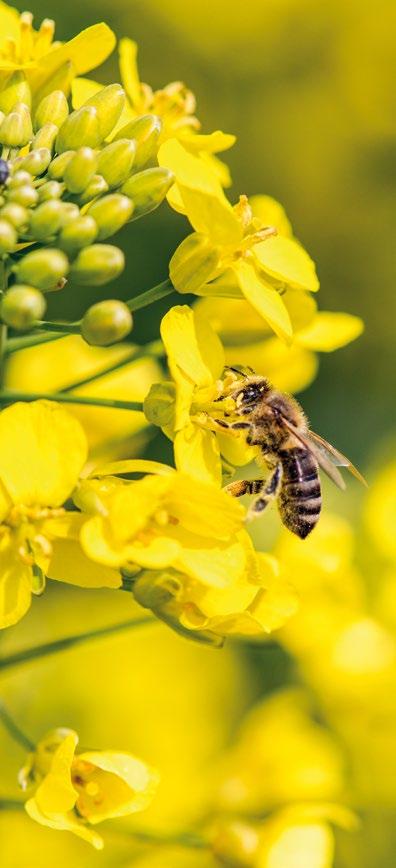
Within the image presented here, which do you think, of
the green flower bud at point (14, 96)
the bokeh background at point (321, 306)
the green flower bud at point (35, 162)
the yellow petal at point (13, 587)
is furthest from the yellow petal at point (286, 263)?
the bokeh background at point (321, 306)

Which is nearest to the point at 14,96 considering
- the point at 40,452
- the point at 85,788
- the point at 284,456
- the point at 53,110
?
the point at 53,110

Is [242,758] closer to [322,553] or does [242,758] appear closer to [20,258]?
[322,553]

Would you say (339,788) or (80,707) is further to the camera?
(80,707)

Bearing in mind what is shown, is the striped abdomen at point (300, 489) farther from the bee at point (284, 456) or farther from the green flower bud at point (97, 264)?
the green flower bud at point (97, 264)

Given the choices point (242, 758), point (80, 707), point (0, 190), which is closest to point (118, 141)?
point (0, 190)

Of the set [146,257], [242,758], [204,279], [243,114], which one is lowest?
[242,758]

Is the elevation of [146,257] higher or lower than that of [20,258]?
lower

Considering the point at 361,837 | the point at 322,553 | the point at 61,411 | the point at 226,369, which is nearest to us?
the point at 61,411
